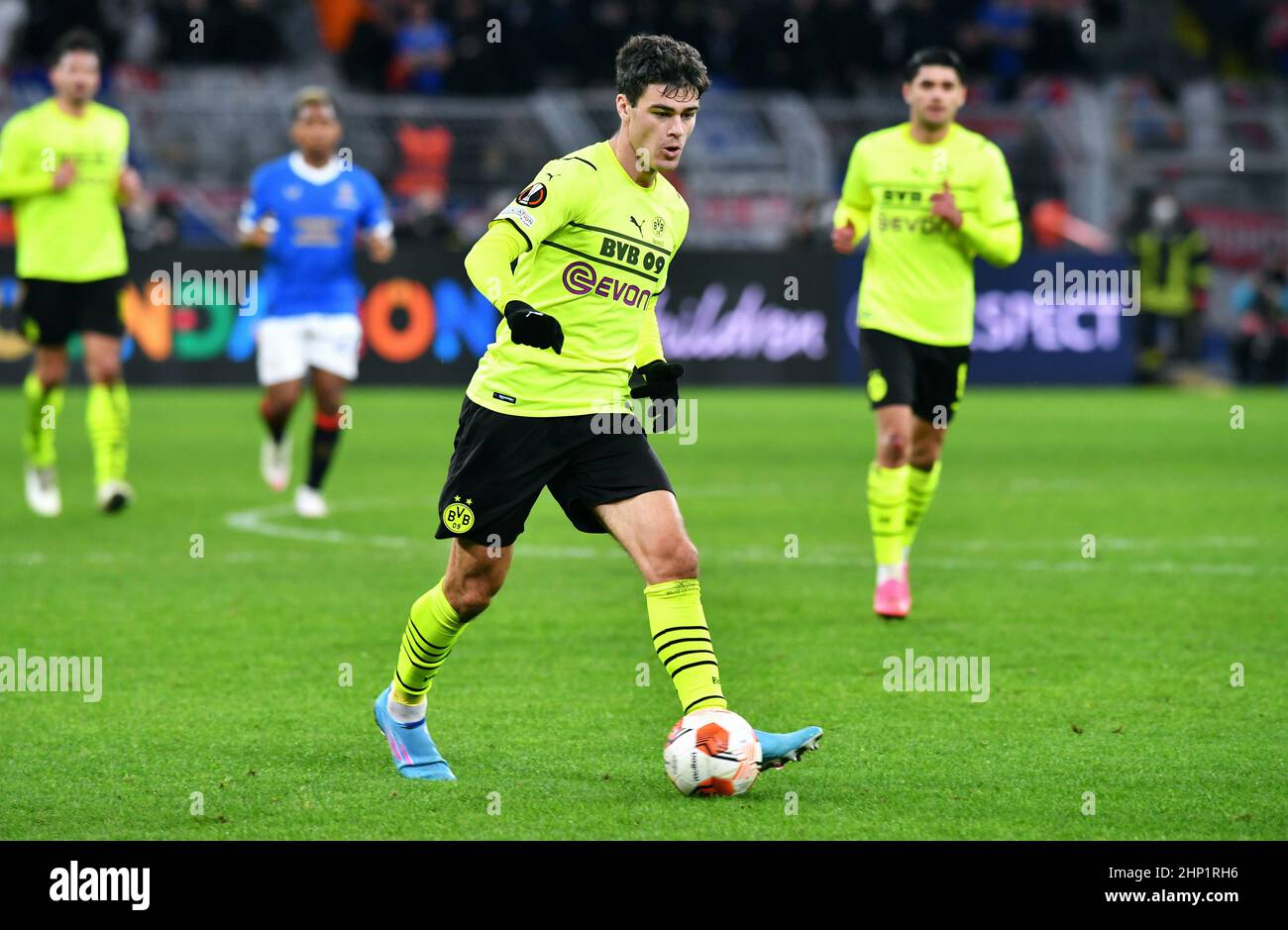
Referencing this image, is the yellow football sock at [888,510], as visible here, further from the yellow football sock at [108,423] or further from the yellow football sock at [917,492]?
the yellow football sock at [108,423]

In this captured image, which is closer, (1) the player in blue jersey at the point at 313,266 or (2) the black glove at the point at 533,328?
(2) the black glove at the point at 533,328

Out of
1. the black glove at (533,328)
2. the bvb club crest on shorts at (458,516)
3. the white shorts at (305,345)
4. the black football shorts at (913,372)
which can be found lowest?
the bvb club crest on shorts at (458,516)

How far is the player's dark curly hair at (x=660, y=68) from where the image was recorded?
5449mm

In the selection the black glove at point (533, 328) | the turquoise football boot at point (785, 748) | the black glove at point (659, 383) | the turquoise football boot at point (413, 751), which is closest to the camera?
the black glove at point (533, 328)

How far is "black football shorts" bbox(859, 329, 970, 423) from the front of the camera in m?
8.79

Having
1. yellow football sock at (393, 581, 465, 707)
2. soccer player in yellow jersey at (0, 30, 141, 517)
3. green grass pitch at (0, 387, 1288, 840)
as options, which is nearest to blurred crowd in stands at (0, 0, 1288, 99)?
green grass pitch at (0, 387, 1288, 840)

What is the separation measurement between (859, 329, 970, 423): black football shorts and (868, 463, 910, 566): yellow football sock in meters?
0.32

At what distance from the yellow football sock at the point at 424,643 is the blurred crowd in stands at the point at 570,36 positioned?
19.1 m

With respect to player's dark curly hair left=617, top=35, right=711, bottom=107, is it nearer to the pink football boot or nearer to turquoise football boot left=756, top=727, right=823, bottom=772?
turquoise football boot left=756, top=727, right=823, bottom=772

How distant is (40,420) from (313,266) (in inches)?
72.4

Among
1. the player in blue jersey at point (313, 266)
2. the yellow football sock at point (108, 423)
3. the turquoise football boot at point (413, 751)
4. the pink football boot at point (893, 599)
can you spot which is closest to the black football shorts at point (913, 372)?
the pink football boot at point (893, 599)

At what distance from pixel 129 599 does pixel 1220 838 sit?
553cm
